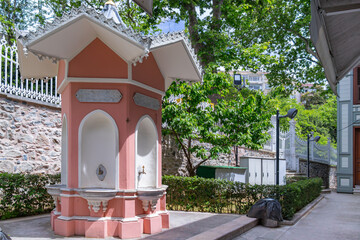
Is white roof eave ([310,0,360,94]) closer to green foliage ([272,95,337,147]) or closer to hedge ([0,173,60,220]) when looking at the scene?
hedge ([0,173,60,220])

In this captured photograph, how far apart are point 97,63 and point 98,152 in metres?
1.79

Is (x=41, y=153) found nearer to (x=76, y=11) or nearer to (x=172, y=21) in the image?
(x=76, y=11)

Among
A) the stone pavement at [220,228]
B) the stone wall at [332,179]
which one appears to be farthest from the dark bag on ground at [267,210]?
the stone wall at [332,179]

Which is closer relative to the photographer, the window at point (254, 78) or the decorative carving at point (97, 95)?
the decorative carving at point (97, 95)

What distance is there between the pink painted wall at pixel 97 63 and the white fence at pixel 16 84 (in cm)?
252

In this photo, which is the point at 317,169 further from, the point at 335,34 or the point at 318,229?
the point at 335,34

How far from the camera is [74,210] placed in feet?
23.3

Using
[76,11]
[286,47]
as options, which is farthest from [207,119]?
[286,47]

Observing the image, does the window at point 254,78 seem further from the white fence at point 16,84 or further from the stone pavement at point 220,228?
the white fence at point 16,84

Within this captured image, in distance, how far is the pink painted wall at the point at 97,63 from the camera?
7184 mm

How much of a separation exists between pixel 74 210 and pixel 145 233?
1.50m

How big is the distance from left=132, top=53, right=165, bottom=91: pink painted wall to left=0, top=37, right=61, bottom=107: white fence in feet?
10.2

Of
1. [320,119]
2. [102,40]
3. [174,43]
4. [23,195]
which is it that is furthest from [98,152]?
[320,119]

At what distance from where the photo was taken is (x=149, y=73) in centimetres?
790
